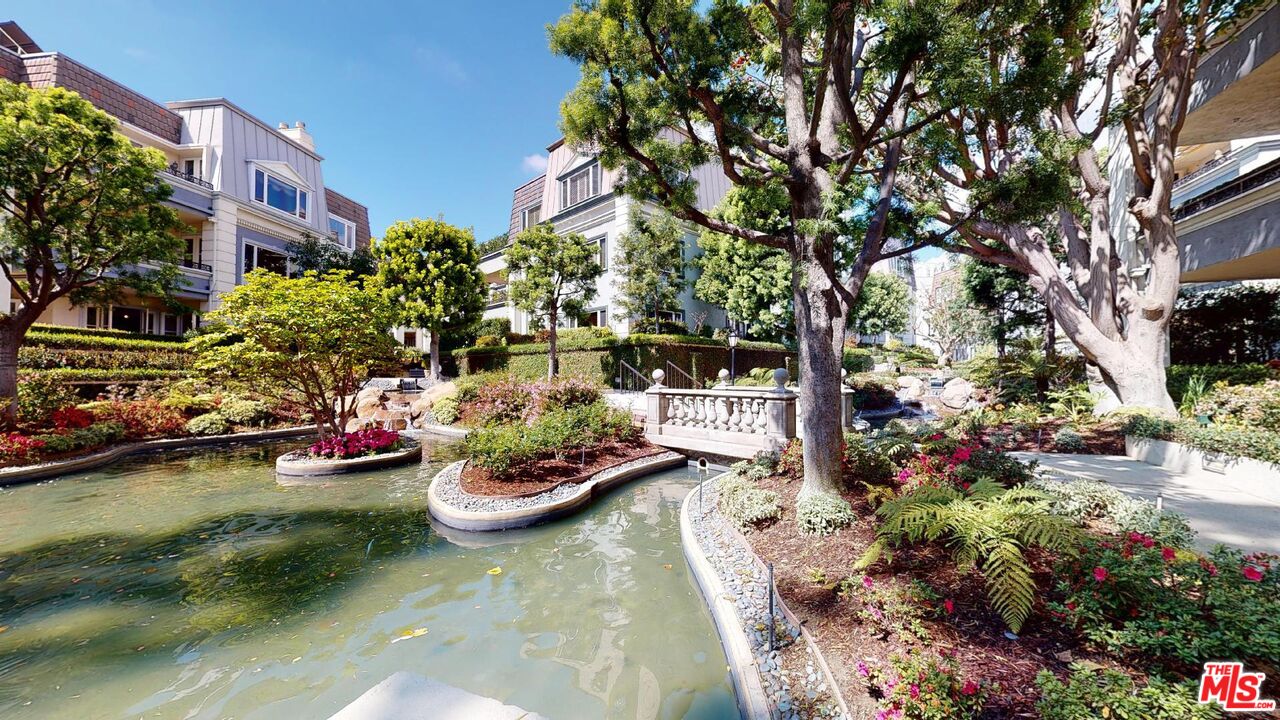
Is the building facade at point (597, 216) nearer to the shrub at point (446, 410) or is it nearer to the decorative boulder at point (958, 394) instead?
the shrub at point (446, 410)

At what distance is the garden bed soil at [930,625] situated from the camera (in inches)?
103

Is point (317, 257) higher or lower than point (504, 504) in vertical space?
higher

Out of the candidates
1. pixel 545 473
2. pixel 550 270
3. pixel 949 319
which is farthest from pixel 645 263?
pixel 949 319

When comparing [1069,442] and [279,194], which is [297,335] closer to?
[1069,442]

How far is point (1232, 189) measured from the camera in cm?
891

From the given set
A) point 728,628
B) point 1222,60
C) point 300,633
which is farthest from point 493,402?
point 1222,60

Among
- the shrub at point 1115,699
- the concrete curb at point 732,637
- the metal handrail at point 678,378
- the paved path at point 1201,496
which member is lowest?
the concrete curb at point 732,637

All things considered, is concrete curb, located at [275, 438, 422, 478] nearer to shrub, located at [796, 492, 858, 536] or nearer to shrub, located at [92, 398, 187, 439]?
shrub, located at [92, 398, 187, 439]

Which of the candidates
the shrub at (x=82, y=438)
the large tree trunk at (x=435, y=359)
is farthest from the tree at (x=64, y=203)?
the large tree trunk at (x=435, y=359)

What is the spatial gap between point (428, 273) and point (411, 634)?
1852 centimetres

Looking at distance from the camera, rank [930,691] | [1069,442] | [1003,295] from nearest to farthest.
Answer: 1. [930,691]
2. [1069,442]
3. [1003,295]

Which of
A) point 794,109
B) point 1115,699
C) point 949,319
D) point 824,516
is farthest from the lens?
point 949,319

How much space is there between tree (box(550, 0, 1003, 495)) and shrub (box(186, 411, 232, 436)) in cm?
1401

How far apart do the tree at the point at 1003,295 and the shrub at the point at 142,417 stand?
85.6ft
